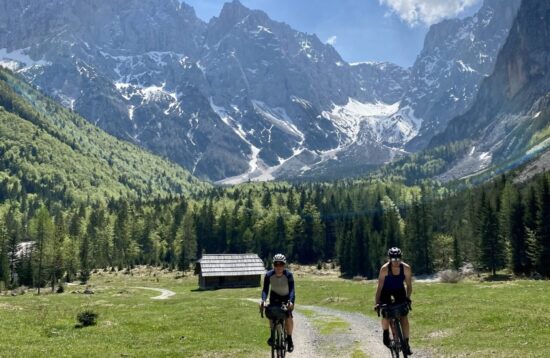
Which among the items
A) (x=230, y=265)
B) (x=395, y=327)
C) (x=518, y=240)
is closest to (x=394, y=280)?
(x=395, y=327)

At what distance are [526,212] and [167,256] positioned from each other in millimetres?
131246

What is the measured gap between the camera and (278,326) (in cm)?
2038

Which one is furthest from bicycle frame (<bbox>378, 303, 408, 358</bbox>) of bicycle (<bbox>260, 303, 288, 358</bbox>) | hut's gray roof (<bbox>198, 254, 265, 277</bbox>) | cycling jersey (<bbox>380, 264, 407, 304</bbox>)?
hut's gray roof (<bbox>198, 254, 265, 277</bbox>)

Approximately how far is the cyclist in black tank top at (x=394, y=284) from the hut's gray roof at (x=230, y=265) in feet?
287

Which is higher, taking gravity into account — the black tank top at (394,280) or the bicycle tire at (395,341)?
the black tank top at (394,280)

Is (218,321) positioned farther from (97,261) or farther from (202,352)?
(97,261)

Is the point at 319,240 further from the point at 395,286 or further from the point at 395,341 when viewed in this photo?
the point at 395,286

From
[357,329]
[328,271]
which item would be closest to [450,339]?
[357,329]

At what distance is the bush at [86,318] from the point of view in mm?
37375

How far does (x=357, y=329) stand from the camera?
34.9m

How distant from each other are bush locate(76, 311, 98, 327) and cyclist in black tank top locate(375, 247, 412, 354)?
27.0m

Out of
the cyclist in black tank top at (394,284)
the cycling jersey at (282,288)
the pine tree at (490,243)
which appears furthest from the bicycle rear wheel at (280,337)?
the pine tree at (490,243)

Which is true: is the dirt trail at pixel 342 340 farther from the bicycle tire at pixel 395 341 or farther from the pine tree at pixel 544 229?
the pine tree at pixel 544 229

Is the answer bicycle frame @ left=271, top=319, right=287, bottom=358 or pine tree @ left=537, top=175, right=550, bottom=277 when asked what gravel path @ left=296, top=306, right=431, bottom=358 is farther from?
pine tree @ left=537, top=175, right=550, bottom=277
